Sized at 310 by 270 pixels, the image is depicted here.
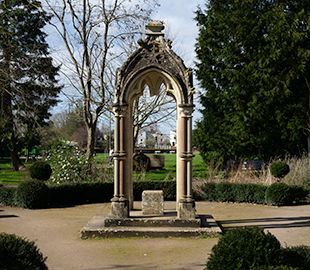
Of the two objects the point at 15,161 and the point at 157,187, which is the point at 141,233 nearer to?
the point at 157,187

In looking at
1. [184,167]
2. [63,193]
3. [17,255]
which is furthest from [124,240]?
[63,193]

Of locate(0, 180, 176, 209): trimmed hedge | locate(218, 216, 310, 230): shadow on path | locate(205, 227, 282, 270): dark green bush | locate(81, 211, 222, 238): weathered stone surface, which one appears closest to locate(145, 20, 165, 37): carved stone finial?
locate(81, 211, 222, 238): weathered stone surface

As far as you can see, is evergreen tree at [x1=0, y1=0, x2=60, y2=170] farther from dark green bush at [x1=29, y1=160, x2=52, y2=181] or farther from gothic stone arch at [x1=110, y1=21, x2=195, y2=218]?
gothic stone arch at [x1=110, y1=21, x2=195, y2=218]

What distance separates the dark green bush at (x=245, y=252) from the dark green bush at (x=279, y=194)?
8258 millimetres

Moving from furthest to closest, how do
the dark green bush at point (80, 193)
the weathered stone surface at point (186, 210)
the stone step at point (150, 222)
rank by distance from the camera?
the dark green bush at point (80, 193), the weathered stone surface at point (186, 210), the stone step at point (150, 222)

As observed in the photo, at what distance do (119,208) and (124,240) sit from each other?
88 centimetres

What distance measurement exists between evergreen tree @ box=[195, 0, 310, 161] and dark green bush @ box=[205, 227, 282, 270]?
46.2 feet

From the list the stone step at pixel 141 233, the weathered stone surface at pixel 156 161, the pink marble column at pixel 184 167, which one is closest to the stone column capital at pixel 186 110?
the pink marble column at pixel 184 167

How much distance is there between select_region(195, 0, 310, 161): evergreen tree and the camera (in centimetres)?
1727

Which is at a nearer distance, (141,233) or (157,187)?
(141,233)

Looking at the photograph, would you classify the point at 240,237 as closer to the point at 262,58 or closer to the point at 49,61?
the point at 262,58

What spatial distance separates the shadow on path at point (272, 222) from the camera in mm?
8719

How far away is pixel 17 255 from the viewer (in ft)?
12.2

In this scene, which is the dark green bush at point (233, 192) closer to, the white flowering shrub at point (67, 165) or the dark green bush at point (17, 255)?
the white flowering shrub at point (67, 165)
